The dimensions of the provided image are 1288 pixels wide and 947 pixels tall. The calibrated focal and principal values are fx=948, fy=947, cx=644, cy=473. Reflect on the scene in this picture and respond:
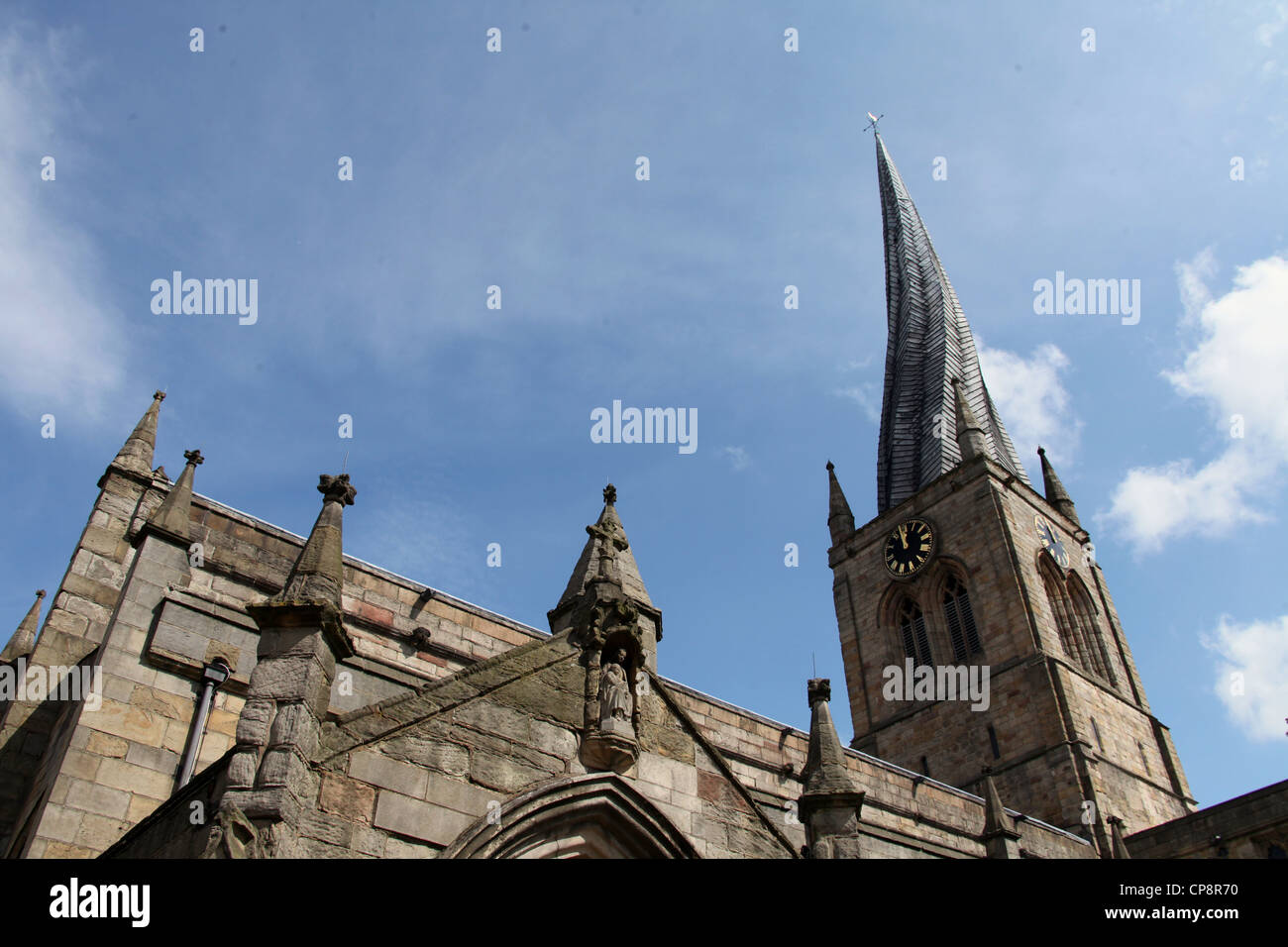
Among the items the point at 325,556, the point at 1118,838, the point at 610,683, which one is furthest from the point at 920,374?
the point at 325,556

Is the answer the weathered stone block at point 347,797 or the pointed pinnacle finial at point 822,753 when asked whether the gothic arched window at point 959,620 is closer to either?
the pointed pinnacle finial at point 822,753

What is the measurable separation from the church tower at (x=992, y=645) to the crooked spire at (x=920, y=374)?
0.22 metres

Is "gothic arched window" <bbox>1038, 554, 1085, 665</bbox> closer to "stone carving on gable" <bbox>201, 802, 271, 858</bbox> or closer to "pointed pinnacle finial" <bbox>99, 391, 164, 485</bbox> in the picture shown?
"pointed pinnacle finial" <bbox>99, 391, 164, 485</bbox>

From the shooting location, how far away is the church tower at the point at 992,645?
97.4 feet

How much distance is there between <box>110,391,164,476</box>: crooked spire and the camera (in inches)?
557

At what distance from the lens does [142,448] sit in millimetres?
14555

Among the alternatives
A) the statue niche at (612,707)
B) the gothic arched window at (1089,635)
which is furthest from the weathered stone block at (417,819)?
the gothic arched window at (1089,635)

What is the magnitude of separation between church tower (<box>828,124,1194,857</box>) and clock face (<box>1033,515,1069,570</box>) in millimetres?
77

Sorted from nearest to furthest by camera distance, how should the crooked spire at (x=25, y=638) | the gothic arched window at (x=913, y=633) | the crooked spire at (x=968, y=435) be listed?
1. the crooked spire at (x=25, y=638)
2. the gothic arched window at (x=913, y=633)
3. the crooked spire at (x=968, y=435)

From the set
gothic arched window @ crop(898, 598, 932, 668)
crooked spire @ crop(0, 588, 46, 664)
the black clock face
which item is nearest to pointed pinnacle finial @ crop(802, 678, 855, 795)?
crooked spire @ crop(0, 588, 46, 664)

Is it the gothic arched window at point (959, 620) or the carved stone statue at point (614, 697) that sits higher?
the gothic arched window at point (959, 620)

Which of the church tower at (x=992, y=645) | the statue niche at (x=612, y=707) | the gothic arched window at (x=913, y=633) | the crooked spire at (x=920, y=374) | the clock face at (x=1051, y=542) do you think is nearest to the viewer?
the statue niche at (x=612, y=707)

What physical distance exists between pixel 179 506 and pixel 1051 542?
3335 cm
